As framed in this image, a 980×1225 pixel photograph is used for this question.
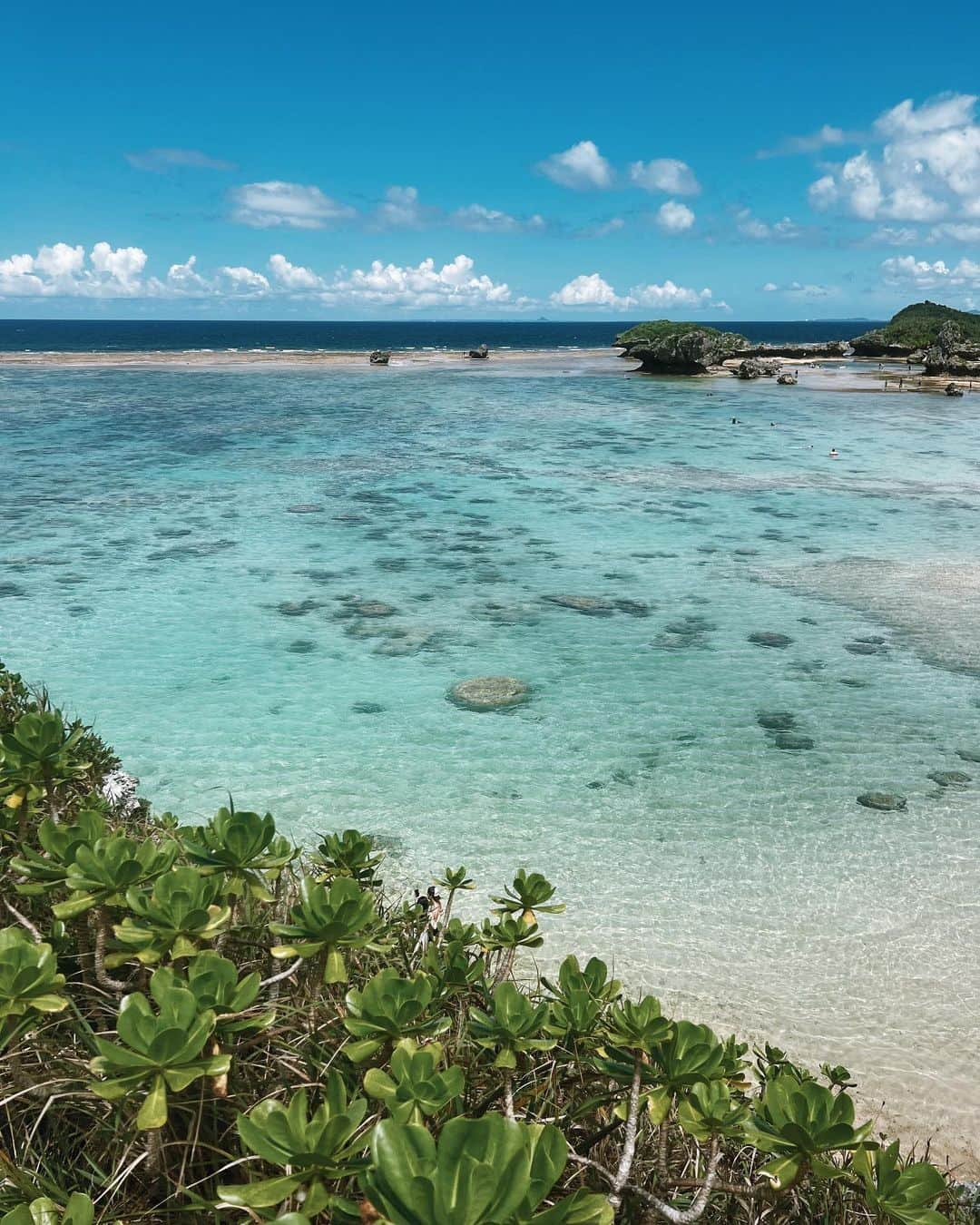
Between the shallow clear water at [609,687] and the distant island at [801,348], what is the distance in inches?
1379

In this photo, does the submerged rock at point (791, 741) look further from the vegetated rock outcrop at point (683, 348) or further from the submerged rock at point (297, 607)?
the vegetated rock outcrop at point (683, 348)

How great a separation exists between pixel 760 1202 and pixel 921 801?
19.9 feet

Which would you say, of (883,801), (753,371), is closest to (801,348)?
(753,371)

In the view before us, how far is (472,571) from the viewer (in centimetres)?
1430

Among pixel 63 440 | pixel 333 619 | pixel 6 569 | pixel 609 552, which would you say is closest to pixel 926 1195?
pixel 333 619

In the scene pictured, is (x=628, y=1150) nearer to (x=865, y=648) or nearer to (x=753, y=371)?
(x=865, y=648)

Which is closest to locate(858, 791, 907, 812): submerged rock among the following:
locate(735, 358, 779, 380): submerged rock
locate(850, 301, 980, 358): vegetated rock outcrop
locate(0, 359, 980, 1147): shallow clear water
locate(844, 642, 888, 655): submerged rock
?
locate(0, 359, 980, 1147): shallow clear water

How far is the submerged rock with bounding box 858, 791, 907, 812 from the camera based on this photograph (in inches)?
292

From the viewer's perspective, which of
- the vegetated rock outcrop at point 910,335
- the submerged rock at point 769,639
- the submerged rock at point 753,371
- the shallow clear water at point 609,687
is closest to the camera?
the shallow clear water at point 609,687

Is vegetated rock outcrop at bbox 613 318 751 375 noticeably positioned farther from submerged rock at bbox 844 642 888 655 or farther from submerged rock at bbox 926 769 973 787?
submerged rock at bbox 926 769 973 787

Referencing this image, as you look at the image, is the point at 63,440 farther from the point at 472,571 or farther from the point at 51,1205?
the point at 51,1205

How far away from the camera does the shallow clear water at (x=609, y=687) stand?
18.9 feet

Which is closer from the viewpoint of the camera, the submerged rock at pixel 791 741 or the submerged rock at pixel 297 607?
the submerged rock at pixel 791 741

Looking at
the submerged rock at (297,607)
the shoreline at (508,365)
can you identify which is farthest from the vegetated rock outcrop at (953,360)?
the submerged rock at (297,607)
